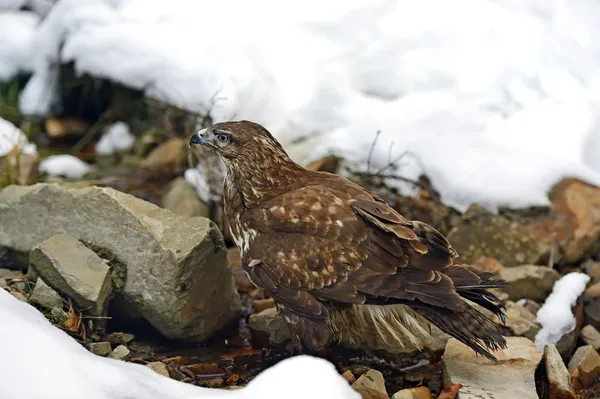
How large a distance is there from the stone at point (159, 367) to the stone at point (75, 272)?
1.48 feet

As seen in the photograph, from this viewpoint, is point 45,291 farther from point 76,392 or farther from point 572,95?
point 572,95

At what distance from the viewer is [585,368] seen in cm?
431

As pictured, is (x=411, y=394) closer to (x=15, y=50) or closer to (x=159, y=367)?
(x=159, y=367)

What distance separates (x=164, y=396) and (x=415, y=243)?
150cm

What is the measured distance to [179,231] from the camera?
4344 millimetres

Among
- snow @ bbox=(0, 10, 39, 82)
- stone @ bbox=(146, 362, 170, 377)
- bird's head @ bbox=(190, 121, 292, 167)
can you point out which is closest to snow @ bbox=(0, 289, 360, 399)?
stone @ bbox=(146, 362, 170, 377)

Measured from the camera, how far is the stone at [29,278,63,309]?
412 cm

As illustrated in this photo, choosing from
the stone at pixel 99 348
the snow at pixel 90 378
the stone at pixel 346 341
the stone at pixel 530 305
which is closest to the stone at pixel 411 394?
the stone at pixel 346 341

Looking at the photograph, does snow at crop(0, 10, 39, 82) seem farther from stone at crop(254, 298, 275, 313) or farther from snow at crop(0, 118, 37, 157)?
stone at crop(254, 298, 275, 313)

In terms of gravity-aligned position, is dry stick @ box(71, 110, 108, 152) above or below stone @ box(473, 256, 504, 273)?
below

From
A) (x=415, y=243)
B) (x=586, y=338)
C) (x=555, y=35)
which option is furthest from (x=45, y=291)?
(x=555, y=35)

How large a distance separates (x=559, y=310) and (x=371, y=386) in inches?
64.3

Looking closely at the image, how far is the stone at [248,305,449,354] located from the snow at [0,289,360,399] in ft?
3.90

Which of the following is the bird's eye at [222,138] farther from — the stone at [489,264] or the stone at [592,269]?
the stone at [592,269]
